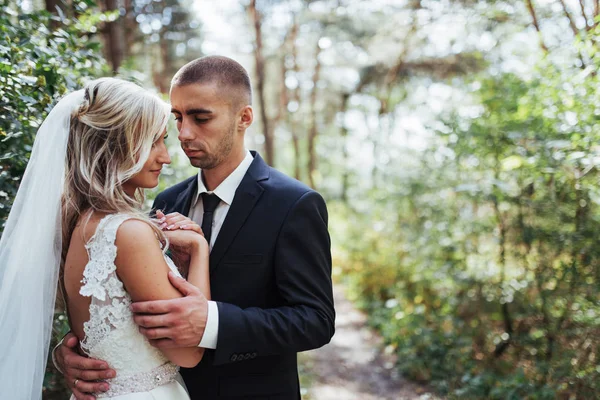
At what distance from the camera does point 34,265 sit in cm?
186

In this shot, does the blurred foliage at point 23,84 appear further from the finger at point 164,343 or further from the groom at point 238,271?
the finger at point 164,343

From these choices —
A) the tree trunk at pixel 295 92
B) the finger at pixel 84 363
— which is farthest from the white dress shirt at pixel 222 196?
the tree trunk at pixel 295 92

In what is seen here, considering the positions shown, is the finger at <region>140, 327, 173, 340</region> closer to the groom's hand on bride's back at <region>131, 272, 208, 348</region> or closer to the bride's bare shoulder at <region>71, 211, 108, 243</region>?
the groom's hand on bride's back at <region>131, 272, 208, 348</region>

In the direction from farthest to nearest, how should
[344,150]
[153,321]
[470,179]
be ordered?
[344,150]
[470,179]
[153,321]

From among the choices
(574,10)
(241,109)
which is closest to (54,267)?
(241,109)

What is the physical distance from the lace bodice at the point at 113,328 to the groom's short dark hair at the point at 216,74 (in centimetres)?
70

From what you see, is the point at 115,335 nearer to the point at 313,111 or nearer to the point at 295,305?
the point at 295,305

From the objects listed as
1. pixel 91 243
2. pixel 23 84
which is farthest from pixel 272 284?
pixel 23 84

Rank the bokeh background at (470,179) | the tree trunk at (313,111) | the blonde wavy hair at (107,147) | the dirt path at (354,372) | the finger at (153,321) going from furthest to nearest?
the tree trunk at (313,111)
the dirt path at (354,372)
the bokeh background at (470,179)
the blonde wavy hair at (107,147)
the finger at (153,321)

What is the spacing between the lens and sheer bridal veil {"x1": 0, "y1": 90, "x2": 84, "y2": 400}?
6.05 feet

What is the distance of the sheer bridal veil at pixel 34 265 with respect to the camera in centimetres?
184

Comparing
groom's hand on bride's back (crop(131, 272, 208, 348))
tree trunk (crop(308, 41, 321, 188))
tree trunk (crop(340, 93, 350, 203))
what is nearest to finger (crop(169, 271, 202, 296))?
groom's hand on bride's back (crop(131, 272, 208, 348))

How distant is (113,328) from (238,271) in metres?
0.50

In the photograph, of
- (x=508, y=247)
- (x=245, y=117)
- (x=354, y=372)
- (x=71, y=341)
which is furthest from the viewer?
(x=354, y=372)
